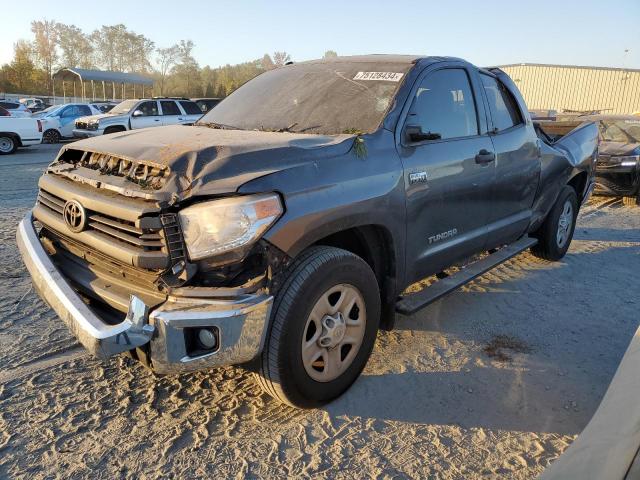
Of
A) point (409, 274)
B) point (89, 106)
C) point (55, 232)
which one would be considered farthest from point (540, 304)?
point (89, 106)

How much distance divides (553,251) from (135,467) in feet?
15.6

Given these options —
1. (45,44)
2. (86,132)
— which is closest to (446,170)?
(86,132)

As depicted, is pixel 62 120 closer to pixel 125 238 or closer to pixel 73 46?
pixel 125 238

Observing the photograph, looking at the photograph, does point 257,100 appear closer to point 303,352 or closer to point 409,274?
point 409,274

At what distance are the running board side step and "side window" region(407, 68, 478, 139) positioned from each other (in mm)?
1050

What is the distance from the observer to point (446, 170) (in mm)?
3459

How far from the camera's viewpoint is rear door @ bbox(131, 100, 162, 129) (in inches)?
691

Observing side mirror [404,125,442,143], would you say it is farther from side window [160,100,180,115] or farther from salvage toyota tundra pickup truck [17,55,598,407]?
side window [160,100,180,115]

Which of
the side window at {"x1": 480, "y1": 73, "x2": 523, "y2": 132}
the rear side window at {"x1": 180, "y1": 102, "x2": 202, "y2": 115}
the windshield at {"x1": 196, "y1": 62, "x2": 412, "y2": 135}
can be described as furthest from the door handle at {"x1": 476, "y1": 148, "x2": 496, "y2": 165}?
the rear side window at {"x1": 180, "y1": 102, "x2": 202, "y2": 115}

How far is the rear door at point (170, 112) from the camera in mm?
17812

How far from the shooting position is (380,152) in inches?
119

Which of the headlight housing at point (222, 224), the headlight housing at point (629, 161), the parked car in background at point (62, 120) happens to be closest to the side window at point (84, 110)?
the parked car in background at point (62, 120)

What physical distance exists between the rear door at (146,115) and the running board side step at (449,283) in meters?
15.3

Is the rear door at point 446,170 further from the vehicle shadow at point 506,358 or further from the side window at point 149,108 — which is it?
the side window at point 149,108
